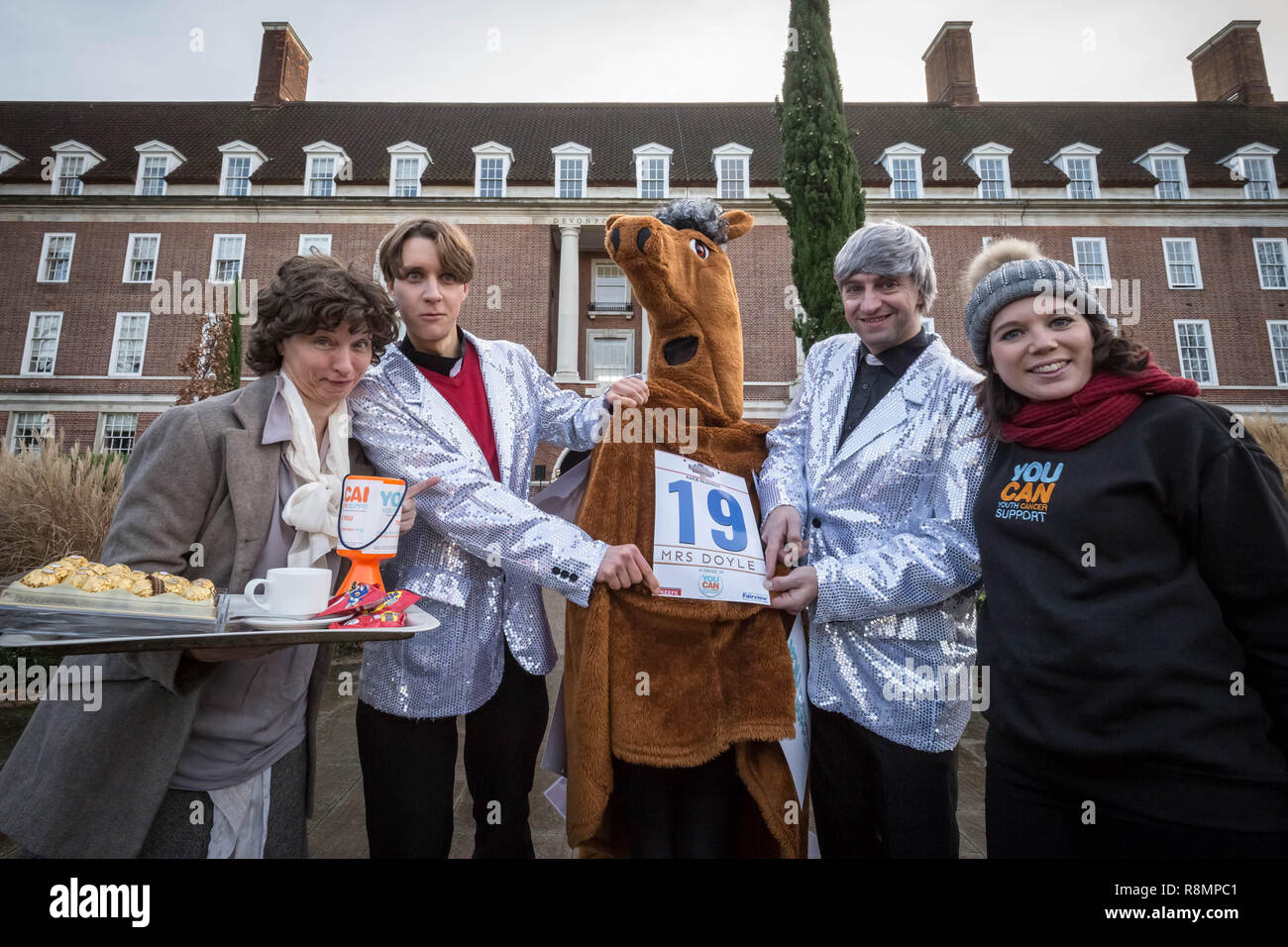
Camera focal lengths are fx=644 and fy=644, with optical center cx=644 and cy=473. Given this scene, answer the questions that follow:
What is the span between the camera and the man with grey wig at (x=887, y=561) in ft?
5.51

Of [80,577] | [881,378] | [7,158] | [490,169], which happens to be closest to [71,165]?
[7,158]

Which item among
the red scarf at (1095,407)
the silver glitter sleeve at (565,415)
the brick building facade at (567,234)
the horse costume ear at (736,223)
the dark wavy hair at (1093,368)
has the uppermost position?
the brick building facade at (567,234)

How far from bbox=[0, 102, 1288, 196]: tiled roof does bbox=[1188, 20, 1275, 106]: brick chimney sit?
0.75 m

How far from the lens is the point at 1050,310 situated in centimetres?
152

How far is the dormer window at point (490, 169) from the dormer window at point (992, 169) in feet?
53.2

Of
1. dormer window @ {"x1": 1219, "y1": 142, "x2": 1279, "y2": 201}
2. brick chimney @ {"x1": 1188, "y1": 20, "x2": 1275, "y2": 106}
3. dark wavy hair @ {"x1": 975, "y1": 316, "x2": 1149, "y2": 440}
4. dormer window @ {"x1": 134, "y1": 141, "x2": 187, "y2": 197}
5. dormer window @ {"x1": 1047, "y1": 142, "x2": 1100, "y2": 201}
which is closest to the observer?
dark wavy hair @ {"x1": 975, "y1": 316, "x2": 1149, "y2": 440}

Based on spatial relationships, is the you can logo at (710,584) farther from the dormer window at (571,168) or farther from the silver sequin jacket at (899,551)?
the dormer window at (571,168)

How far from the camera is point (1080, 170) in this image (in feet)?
73.8

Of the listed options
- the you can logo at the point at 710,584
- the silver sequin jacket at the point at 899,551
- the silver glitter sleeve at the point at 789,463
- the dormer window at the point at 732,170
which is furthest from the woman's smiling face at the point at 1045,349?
the dormer window at the point at 732,170

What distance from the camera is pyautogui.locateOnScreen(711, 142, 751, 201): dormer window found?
72.7 feet

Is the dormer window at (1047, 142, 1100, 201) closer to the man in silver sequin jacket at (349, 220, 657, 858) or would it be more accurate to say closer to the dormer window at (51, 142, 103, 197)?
the man in silver sequin jacket at (349, 220, 657, 858)

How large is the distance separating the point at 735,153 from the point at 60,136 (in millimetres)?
26693

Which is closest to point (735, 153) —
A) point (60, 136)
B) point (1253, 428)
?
point (1253, 428)
